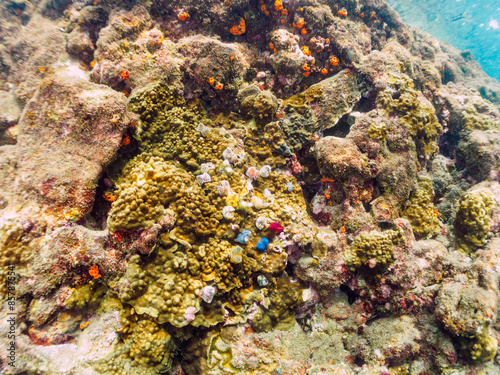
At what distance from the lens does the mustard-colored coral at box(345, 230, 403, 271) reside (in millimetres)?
4961

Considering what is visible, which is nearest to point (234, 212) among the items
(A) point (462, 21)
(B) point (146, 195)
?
(B) point (146, 195)

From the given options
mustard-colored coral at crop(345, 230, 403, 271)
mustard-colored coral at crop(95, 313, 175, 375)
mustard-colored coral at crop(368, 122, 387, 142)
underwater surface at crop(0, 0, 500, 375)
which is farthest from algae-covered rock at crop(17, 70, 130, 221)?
mustard-colored coral at crop(368, 122, 387, 142)

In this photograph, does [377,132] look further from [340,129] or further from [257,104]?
[257,104]

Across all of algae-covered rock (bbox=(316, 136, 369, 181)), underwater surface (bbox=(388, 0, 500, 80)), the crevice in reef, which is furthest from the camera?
underwater surface (bbox=(388, 0, 500, 80))

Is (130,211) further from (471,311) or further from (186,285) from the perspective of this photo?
(471,311)

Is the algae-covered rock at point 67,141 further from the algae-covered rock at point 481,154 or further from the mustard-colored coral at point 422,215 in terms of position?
the algae-covered rock at point 481,154

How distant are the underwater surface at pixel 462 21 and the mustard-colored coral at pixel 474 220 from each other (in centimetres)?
3382

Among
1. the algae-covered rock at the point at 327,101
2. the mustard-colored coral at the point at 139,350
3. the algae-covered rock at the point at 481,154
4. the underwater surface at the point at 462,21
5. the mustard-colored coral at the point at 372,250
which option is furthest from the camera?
the underwater surface at the point at 462,21

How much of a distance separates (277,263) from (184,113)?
4491mm

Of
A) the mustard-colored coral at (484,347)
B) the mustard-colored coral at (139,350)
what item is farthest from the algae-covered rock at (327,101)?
the mustard-colored coral at (139,350)

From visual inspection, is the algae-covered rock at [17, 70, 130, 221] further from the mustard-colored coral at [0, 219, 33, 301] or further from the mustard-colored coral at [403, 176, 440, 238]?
the mustard-colored coral at [403, 176, 440, 238]

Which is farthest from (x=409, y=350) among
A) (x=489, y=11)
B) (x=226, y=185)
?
(x=489, y=11)

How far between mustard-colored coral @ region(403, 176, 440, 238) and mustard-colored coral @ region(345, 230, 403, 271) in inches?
63.4

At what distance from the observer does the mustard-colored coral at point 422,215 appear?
20.6ft
